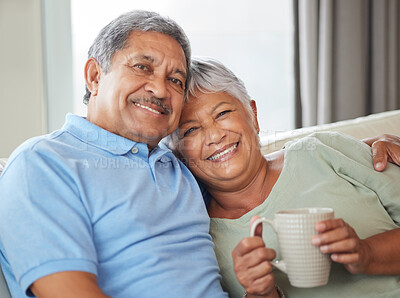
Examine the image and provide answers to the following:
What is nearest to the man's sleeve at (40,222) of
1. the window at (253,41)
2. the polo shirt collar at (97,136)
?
the polo shirt collar at (97,136)

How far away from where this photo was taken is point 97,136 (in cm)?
132

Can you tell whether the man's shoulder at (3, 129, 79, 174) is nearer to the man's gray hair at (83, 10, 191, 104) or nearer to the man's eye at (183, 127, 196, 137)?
the man's gray hair at (83, 10, 191, 104)

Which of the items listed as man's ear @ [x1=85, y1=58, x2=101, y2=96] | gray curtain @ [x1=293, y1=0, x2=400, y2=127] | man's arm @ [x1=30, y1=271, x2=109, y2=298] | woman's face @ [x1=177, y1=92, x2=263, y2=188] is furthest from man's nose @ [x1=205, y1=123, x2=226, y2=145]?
gray curtain @ [x1=293, y1=0, x2=400, y2=127]

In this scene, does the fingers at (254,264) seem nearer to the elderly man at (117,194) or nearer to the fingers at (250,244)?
the fingers at (250,244)

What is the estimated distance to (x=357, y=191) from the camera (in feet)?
4.75

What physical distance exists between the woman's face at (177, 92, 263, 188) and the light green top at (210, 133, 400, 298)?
117 mm

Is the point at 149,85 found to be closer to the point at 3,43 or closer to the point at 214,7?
the point at 3,43

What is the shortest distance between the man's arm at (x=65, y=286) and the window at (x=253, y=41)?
6.85 ft

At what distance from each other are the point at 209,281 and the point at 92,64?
0.70 meters

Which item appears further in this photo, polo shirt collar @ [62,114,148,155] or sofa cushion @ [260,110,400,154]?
sofa cushion @ [260,110,400,154]

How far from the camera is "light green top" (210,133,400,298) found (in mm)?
1352

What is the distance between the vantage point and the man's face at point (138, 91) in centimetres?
137

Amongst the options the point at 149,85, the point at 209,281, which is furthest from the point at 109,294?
the point at 149,85

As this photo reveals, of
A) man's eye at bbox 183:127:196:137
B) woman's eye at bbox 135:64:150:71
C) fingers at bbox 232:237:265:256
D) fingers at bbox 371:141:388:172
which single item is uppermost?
woman's eye at bbox 135:64:150:71
